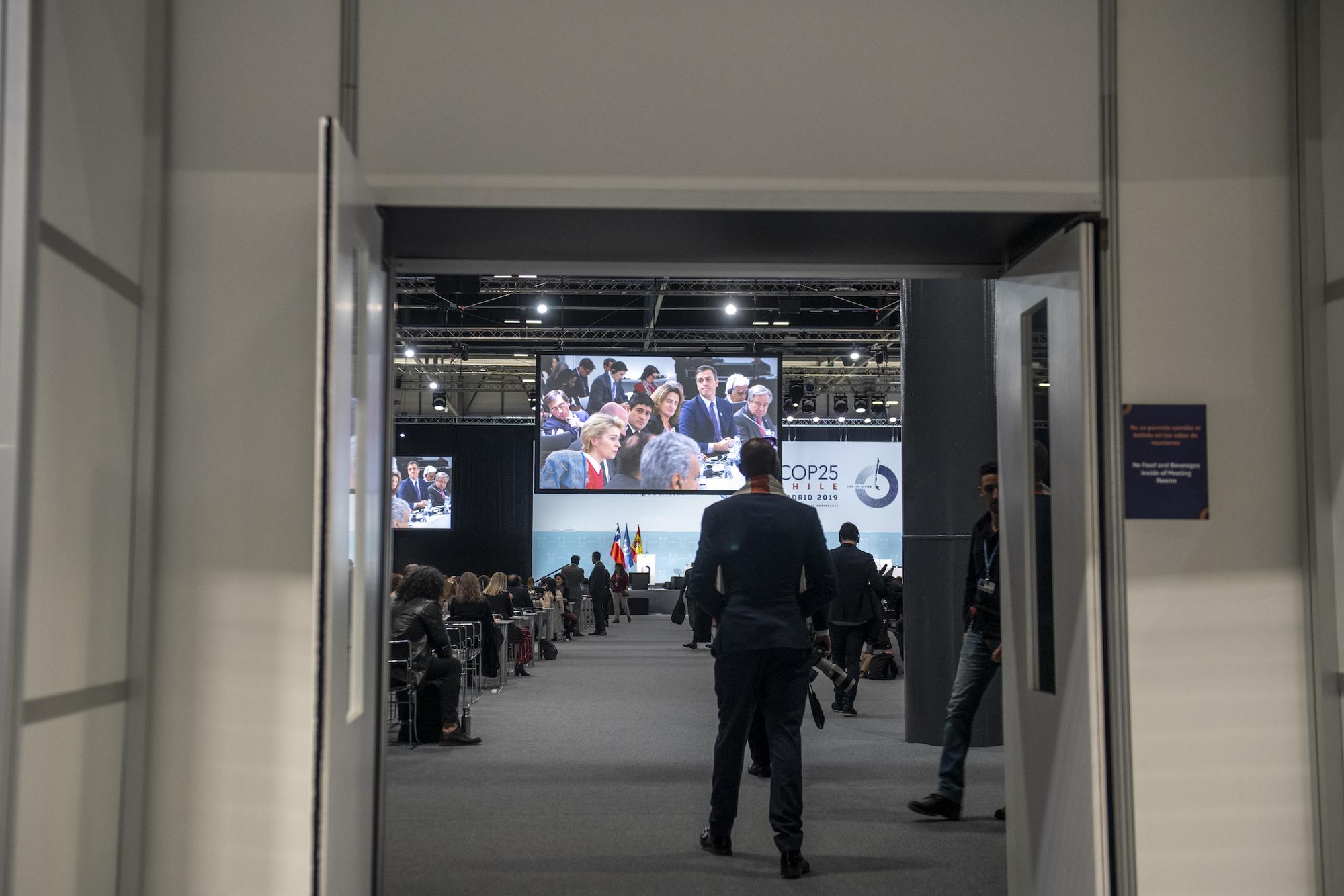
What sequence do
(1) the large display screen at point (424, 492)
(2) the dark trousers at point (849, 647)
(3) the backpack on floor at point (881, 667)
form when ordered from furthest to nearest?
(1) the large display screen at point (424, 492), (3) the backpack on floor at point (881, 667), (2) the dark trousers at point (849, 647)

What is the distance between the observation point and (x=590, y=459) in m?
12.8

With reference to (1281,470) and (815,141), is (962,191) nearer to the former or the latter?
(815,141)

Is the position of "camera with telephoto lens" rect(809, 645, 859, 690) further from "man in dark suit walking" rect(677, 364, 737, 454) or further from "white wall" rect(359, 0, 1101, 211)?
"man in dark suit walking" rect(677, 364, 737, 454)

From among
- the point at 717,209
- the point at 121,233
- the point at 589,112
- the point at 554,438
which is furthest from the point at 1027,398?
the point at 554,438

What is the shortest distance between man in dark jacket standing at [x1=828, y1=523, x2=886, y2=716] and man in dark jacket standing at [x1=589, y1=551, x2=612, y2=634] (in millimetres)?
9533

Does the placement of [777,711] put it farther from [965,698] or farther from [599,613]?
[599,613]

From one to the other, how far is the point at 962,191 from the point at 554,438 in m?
10.3

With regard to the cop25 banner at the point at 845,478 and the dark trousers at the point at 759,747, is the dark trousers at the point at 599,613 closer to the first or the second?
the cop25 banner at the point at 845,478

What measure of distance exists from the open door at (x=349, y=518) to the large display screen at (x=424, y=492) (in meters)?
20.5

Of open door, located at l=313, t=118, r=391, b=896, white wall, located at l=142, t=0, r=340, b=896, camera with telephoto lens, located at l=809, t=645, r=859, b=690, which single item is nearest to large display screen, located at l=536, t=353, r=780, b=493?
camera with telephoto lens, located at l=809, t=645, r=859, b=690

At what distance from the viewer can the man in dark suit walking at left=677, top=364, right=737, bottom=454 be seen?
12766 millimetres

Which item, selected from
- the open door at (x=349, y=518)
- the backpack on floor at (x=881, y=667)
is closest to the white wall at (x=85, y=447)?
the open door at (x=349, y=518)

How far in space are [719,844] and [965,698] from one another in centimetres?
117

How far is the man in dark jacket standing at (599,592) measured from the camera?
17.8 meters
